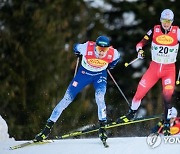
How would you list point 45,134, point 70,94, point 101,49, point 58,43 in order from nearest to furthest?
point 101,49 → point 70,94 → point 45,134 → point 58,43

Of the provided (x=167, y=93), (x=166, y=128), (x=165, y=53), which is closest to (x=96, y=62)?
(x=165, y=53)

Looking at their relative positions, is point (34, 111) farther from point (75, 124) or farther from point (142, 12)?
point (142, 12)

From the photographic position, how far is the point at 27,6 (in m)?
20.7

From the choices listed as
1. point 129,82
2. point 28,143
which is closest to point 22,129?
point 129,82

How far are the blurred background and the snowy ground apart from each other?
5.26 m

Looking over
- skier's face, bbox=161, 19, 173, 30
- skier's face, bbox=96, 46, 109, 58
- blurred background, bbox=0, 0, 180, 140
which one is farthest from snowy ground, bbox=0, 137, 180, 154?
blurred background, bbox=0, 0, 180, 140

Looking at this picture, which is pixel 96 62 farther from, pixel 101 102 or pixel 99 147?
pixel 99 147

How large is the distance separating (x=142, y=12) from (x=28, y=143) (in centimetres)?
854

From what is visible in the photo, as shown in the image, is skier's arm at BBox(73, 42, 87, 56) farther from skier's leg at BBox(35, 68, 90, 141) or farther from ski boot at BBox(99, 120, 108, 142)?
ski boot at BBox(99, 120, 108, 142)

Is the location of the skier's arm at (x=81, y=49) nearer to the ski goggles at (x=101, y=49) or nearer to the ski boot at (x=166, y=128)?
the ski goggles at (x=101, y=49)

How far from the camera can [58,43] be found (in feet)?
65.9

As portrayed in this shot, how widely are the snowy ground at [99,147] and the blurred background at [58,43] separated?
5255mm

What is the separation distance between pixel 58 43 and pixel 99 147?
358 inches

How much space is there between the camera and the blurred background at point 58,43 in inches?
707
